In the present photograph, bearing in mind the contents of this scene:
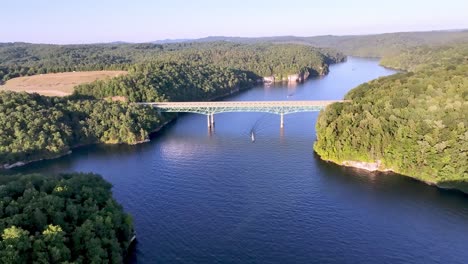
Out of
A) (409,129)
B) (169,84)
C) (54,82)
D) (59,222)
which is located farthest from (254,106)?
(54,82)

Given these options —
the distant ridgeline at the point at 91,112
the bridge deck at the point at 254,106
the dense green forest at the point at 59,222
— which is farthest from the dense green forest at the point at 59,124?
the dense green forest at the point at 59,222

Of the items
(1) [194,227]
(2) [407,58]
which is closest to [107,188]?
(1) [194,227]

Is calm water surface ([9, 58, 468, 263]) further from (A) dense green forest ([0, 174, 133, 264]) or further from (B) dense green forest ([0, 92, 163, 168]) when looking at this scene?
(A) dense green forest ([0, 174, 133, 264])

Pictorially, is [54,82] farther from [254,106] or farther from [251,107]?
[254,106]

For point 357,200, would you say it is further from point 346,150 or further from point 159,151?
point 159,151

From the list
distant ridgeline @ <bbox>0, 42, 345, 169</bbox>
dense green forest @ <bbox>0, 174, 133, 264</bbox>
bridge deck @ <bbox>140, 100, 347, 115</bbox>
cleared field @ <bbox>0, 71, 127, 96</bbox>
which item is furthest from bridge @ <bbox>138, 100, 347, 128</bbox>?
dense green forest @ <bbox>0, 174, 133, 264</bbox>

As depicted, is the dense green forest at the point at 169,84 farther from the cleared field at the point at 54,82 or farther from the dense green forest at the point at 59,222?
the dense green forest at the point at 59,222
